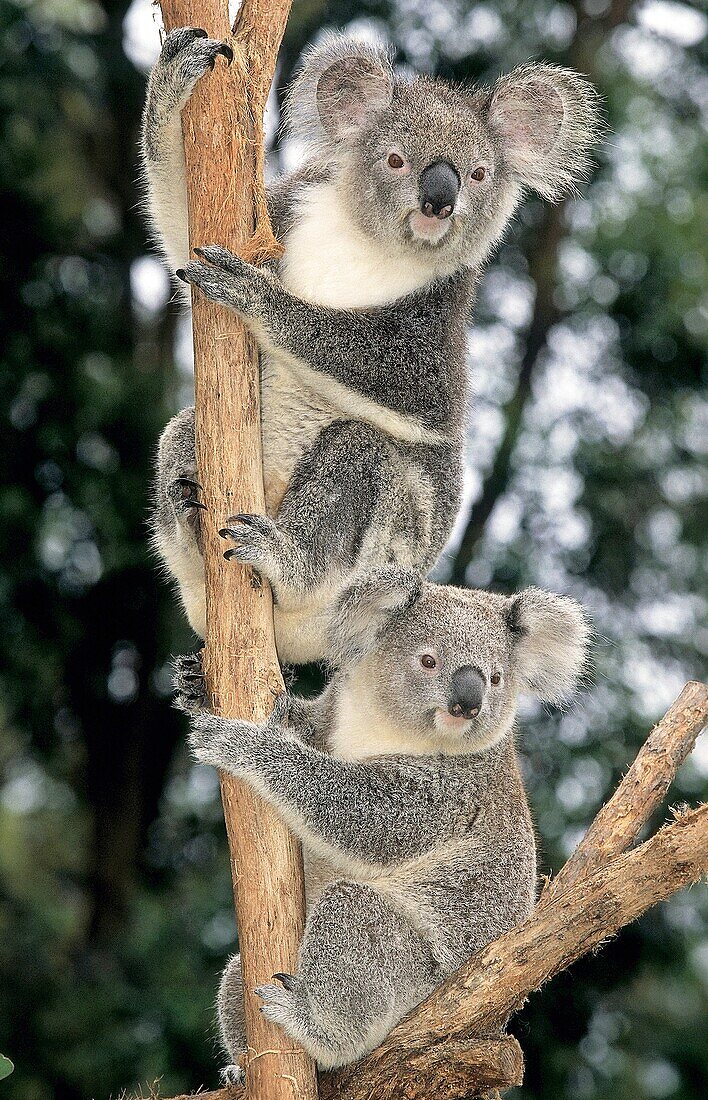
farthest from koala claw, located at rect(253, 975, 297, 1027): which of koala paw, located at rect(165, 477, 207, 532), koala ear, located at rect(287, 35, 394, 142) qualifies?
koala ear, located at rect(287, 35, 394, 142)

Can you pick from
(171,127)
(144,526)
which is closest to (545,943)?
(171,127)

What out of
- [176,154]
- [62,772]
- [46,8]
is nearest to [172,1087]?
[62,772]

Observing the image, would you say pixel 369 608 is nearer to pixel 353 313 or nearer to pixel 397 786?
pixel 397 786

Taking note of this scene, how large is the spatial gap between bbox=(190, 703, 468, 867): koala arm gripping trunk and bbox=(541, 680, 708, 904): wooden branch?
399 mm

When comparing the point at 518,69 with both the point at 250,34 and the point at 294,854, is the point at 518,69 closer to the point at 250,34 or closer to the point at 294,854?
the point at 250,34

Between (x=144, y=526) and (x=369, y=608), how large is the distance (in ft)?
12.9

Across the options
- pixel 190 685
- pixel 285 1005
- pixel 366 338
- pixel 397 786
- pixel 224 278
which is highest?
pixel 224 278

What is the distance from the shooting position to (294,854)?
3.10m

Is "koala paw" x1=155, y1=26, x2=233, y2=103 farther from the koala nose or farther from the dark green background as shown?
the dark green background

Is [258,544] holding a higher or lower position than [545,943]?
higher

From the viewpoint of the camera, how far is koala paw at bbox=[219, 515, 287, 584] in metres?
3.12

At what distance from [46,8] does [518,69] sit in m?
5.29

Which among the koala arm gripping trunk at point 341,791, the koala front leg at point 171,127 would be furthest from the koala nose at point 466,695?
the koala front leg at point 171,127

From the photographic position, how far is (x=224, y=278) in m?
3.06
